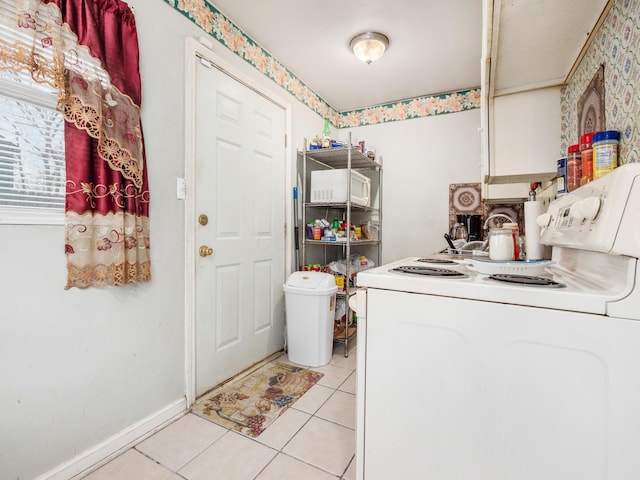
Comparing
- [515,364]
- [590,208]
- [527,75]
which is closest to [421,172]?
[527,75]

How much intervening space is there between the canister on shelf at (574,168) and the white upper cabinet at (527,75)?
492 mm

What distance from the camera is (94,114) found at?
1.32 meters

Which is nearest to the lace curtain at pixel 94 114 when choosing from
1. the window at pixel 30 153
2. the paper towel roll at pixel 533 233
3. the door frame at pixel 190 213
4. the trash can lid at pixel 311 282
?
the window at pixel 30 153

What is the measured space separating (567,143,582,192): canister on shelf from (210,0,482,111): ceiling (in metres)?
1.28

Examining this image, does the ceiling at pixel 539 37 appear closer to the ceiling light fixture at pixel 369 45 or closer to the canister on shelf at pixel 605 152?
the canister on shelf at pixel 605 152

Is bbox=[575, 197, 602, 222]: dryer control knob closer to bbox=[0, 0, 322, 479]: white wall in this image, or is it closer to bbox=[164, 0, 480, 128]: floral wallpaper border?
bbox=[0, 0, 322, 479]: white wall

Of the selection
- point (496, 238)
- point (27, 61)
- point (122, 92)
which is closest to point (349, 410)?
point (496, 238)

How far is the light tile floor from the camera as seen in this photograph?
4.42ft

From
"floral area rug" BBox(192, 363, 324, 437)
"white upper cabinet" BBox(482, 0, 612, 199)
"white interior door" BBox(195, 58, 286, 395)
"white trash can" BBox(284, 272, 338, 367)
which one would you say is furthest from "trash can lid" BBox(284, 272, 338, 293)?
"white upper cabinet" BBox(482, 0, 612, 199)

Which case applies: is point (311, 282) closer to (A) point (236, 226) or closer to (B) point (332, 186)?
(A) point (236, 226)

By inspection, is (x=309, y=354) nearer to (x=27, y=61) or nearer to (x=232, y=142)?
(x=232, y=142)

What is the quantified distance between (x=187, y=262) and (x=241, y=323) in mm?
680

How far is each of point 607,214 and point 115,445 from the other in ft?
6.81

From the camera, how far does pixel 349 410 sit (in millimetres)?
1837
